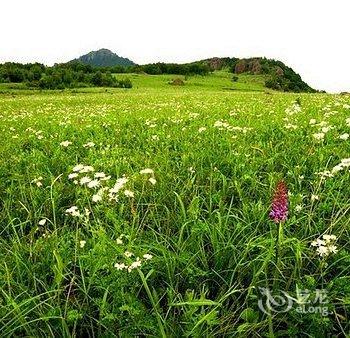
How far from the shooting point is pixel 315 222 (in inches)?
147

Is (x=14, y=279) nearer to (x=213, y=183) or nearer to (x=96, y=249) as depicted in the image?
(x=96, y=249)

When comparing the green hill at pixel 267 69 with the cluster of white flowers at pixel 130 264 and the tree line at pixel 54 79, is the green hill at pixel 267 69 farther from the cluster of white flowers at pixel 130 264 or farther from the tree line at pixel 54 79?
the cluster of white flowers at pixel 130 264

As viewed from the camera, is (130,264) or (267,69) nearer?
(130,264)

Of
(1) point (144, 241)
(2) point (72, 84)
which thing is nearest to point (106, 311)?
(1) point (144, 241)

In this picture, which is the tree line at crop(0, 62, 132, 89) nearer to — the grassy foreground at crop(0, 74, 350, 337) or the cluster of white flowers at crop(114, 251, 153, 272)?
the grassy foreground at crop(0, 74, 350, 337)
